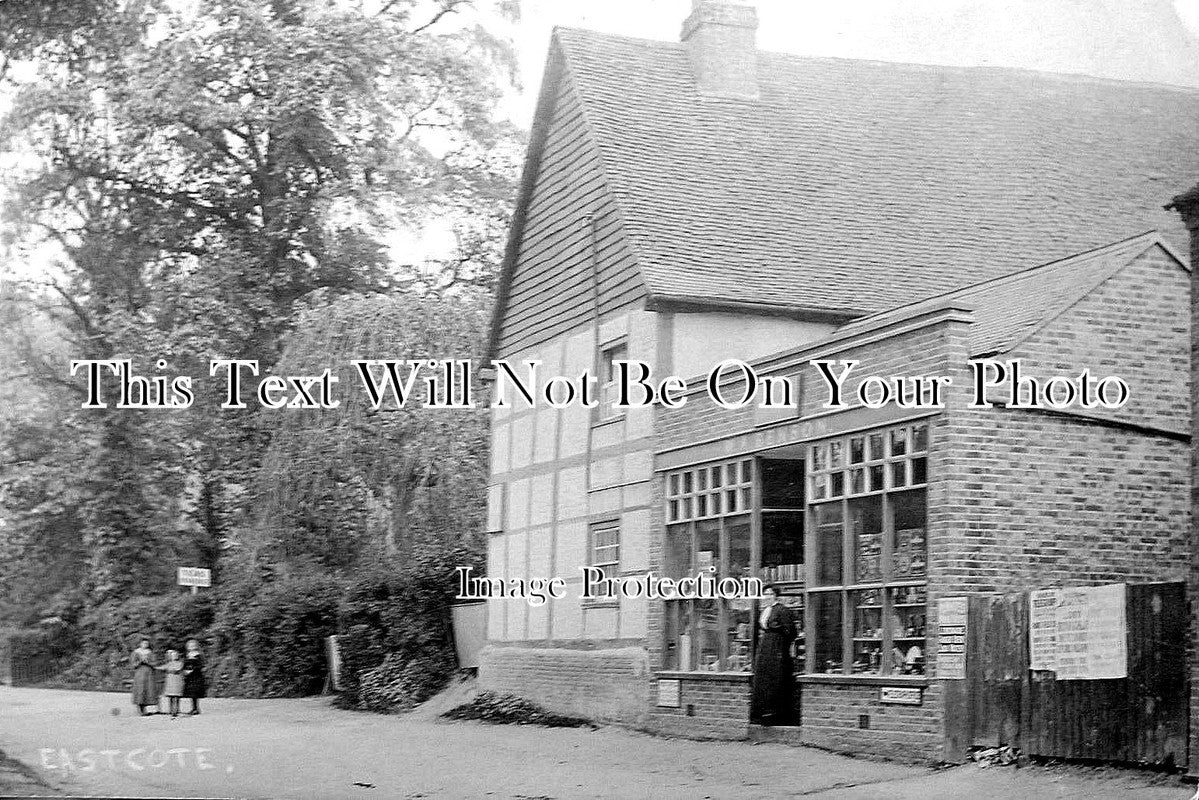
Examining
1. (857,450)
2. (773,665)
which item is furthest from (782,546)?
(857,450)

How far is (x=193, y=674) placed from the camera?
40.2 feet

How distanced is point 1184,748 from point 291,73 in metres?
6.66

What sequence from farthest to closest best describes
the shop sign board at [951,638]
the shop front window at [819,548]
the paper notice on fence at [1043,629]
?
the shop front window at [819,548] → the shop sign board at [951,638] → the paper notice on fence at [1043,629]

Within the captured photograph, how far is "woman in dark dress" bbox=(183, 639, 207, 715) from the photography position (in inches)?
478

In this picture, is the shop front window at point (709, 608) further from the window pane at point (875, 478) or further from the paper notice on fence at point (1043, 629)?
the paper notice on fence at point (1043, 629)

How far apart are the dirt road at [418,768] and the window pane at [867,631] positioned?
57 cm

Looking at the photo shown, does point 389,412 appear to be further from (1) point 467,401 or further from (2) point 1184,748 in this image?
(2) point 1184,748

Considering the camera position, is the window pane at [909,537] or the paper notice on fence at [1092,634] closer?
the paper notice on fence at [1092,634]

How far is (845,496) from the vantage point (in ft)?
37.2

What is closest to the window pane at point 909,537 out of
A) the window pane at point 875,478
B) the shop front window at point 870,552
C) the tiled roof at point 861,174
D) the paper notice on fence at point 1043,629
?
the shop front window at point 870,552

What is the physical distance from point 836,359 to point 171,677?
474 centimetres

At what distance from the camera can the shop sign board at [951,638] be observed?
408 inches

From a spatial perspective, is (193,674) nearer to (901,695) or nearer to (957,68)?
(901,695)

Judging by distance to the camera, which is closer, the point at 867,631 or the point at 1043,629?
the point at 1043,629
